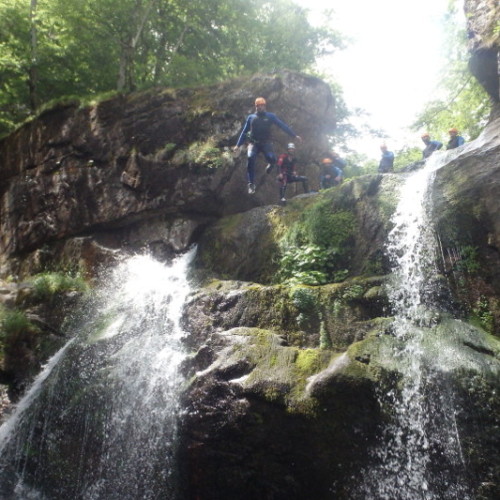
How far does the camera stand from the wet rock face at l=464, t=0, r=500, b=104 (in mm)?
11141

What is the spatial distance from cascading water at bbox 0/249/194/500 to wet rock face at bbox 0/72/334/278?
420cm

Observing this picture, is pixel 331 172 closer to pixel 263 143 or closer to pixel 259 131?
pixel 263 143

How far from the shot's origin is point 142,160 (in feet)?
42.0

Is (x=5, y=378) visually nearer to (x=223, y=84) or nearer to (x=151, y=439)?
(x=151, y=439)

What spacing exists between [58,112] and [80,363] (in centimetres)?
987

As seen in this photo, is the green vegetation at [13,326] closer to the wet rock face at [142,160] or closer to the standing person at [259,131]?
the wet rock face at [142,160]

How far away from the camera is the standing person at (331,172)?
12698 millimetres

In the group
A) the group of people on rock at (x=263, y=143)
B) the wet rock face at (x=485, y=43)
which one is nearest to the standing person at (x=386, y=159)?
the group of people on rock at (x=263, y=143)

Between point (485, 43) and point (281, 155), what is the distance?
635 centimetres

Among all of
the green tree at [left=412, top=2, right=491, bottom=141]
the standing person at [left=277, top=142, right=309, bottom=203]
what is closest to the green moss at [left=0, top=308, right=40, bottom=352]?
the standing person at [left=277, top=142, right=309, bottom=203]

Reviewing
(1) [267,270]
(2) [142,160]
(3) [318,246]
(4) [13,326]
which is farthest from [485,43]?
(4) [13,326]

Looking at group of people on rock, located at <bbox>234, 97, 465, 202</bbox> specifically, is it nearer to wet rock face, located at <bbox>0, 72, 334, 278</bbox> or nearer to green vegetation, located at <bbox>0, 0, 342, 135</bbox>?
wet rock face, located at <bbox>0, 72, 334, 278</bbox>

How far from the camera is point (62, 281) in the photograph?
1028cm

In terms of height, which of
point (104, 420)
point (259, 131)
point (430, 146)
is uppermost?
point (430, 146)
